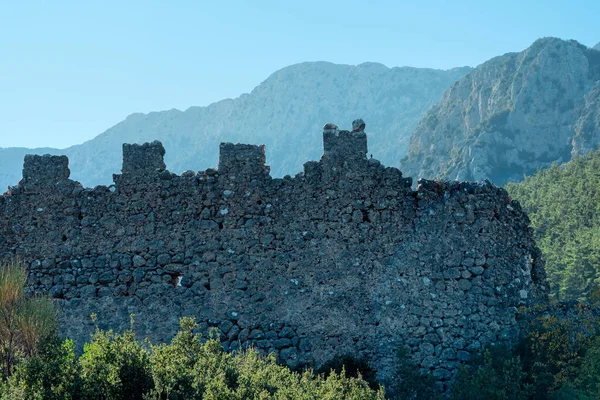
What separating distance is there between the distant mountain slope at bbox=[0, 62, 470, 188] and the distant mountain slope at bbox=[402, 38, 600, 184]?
121ft

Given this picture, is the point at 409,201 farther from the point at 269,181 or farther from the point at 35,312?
the point at 35,312

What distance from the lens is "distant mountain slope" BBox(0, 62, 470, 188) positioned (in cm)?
15175

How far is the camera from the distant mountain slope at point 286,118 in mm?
151750

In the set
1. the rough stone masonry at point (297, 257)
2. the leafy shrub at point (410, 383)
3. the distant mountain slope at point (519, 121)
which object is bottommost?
the leafy shrub at point (410, 383)

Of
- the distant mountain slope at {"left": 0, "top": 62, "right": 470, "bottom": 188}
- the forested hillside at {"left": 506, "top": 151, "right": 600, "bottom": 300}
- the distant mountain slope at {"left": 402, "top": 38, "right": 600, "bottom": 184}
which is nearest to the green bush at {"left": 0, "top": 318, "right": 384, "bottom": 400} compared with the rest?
the forested hillside at {"left": 506, "top": 151, "right": 600, "bottom": 300}

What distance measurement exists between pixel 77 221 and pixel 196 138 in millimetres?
162716

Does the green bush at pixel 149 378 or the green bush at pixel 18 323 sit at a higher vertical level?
the green bush at pixel 18 323

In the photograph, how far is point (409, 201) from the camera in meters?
11.1

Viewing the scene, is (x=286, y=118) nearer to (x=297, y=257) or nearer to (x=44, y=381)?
(x=297, y=257)

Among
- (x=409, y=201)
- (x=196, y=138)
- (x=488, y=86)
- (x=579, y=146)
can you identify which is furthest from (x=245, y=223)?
(x=196, y=138)

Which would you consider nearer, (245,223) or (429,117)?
(245,223)

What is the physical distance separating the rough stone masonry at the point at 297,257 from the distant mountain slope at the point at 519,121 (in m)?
72.7

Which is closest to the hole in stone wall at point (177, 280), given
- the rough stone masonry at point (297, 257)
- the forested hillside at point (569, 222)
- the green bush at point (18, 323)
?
the rough stone masonry at point (297, 257)

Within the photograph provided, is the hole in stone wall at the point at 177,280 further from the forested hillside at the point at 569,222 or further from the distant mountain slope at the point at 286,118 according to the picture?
the distant mountain slope at the point at 286,118
